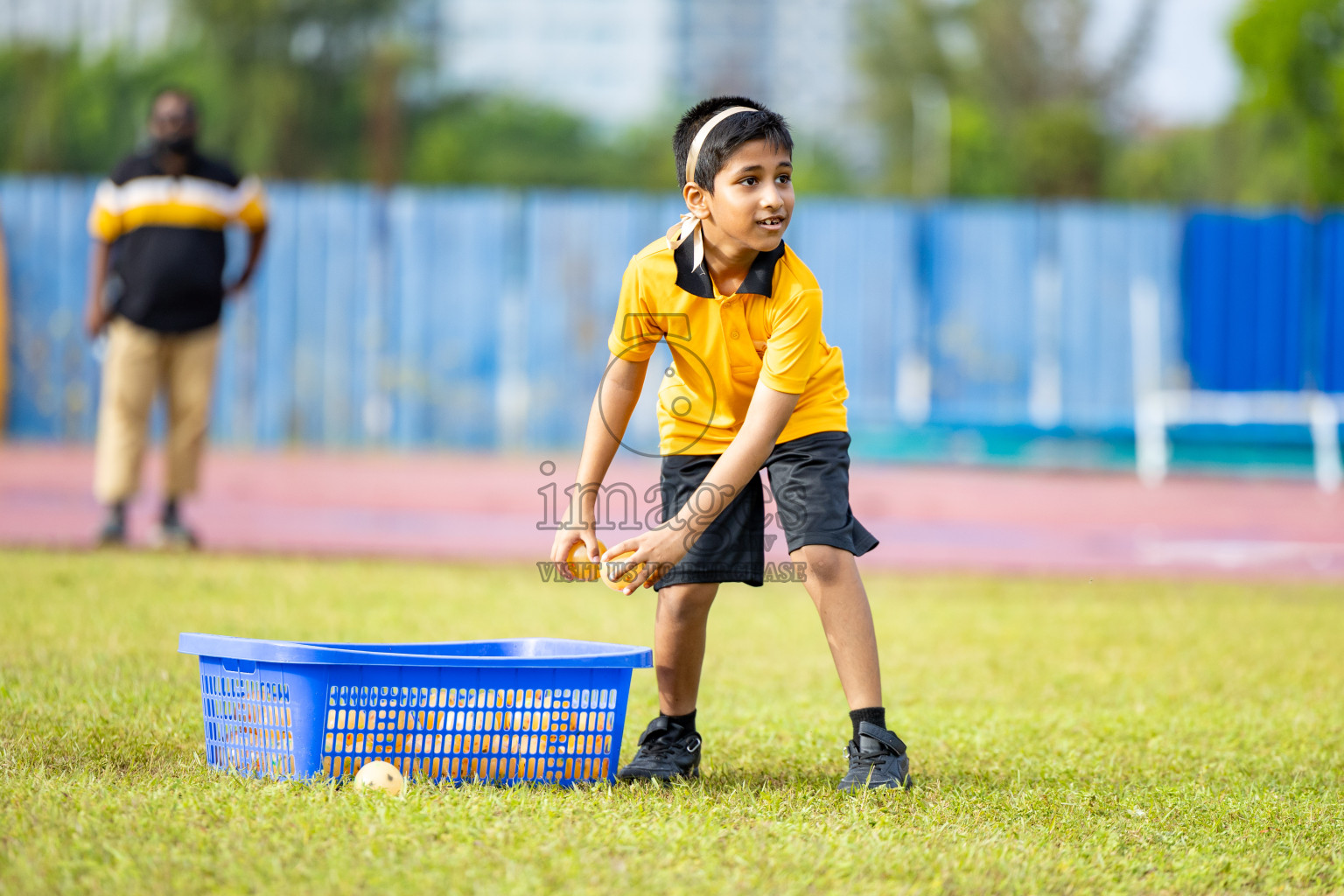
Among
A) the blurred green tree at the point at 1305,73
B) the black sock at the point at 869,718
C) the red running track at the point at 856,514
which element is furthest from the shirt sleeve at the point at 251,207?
the blurred green tree at the point at 1305,73

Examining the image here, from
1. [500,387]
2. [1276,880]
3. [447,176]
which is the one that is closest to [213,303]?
[1276,880]

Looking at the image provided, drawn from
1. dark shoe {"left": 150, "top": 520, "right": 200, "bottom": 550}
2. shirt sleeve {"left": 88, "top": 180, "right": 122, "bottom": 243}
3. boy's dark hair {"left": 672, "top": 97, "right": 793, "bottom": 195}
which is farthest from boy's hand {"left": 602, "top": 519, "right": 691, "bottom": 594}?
shirt sleeve {"left": 88, "top": 180, "right": 122, "bottom": 243}

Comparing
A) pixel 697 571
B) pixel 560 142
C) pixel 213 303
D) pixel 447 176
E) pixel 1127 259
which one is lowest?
pixel 697 571

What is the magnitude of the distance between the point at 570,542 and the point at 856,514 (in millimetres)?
8174

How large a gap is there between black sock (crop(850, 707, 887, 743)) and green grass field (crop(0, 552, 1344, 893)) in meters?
0.15

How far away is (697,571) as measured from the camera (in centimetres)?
357

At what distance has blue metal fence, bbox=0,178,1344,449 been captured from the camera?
1542 centimetres

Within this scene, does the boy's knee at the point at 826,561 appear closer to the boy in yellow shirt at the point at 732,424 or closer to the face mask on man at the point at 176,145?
the boy in yellow shirt at the point at 732,424

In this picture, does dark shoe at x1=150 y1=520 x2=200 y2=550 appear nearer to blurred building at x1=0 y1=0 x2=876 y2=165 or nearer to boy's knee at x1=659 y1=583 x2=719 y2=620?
boy's knee at x1=659 y1=583 x2=719 y2=620

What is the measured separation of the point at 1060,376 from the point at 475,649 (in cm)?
1274

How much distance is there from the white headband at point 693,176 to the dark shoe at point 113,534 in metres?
5.03

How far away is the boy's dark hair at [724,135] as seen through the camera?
136 inches

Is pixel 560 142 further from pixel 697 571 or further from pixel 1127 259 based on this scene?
pixel 697 571

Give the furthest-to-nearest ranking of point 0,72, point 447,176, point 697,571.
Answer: point 447,176 < point 0,72 < point 697,571
